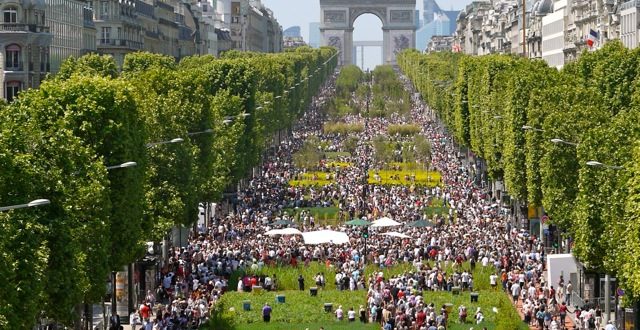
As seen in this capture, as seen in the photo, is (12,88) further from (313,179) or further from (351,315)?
(351,315)

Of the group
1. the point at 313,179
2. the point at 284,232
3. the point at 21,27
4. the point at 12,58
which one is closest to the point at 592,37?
the point at 313,179

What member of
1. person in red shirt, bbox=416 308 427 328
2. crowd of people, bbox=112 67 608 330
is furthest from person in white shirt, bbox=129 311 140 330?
person in red shirt, bbox=416 308 427 328

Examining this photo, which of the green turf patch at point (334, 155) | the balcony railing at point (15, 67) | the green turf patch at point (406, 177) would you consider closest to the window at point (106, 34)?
the green turf patch at point (334, 155)

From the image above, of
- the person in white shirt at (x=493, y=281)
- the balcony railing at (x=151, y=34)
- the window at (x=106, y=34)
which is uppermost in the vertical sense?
the balcony railing at (x=151, y=34)

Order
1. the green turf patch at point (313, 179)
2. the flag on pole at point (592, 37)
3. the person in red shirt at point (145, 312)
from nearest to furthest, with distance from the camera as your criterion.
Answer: the person in red shirt at point (145, 312), the green turf patch at point (313, 179), the flag on pole at point (592, 37)

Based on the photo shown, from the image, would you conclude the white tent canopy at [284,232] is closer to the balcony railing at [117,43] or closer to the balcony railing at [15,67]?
the balcony railing at [15,67]

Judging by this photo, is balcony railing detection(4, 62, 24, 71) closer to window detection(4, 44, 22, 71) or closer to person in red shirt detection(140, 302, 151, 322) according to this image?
window detection(4, 44, 22, 71)
